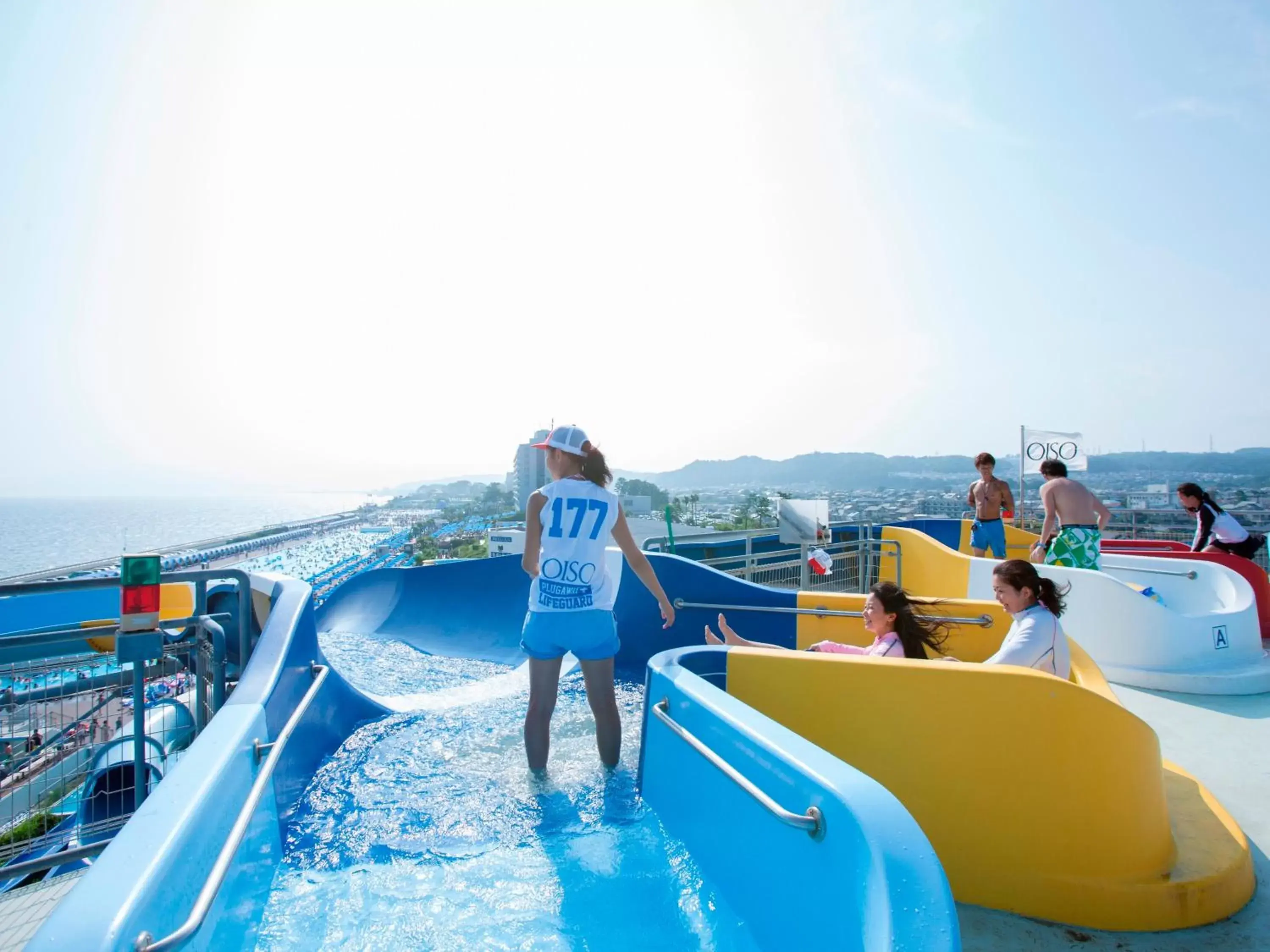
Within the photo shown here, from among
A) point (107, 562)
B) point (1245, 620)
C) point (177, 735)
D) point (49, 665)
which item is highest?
point (107, 562)

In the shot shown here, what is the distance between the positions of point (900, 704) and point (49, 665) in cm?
344

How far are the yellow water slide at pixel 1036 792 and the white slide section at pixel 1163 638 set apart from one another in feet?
8.73

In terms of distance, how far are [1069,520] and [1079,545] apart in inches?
9.0

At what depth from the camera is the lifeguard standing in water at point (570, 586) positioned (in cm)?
286

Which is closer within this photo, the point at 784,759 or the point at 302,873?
the point at 784,759

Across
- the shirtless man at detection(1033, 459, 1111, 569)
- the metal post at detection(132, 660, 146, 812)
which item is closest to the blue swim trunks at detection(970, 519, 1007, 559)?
the shirtless man at detection(1033, 459, 1111, 569)

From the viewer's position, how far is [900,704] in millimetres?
2422

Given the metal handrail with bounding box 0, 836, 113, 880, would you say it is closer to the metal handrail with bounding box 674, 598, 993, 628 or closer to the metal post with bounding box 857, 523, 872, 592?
the metal handrail with bounding box 674, 598, 993, 628

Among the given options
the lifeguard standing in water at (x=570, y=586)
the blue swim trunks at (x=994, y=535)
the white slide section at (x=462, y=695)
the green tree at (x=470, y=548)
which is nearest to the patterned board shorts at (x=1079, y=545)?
the blue swim trunks at (x=994, y=535)

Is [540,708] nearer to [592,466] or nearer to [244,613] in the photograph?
[592,466]

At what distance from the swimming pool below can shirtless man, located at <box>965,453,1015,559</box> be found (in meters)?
4.90

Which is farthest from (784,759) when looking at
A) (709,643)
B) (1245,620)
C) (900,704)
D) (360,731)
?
(1245,620)

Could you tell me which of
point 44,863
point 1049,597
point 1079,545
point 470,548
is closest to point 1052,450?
point 1079,545

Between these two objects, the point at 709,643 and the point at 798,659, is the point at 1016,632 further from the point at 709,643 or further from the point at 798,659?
the point at 709,643
